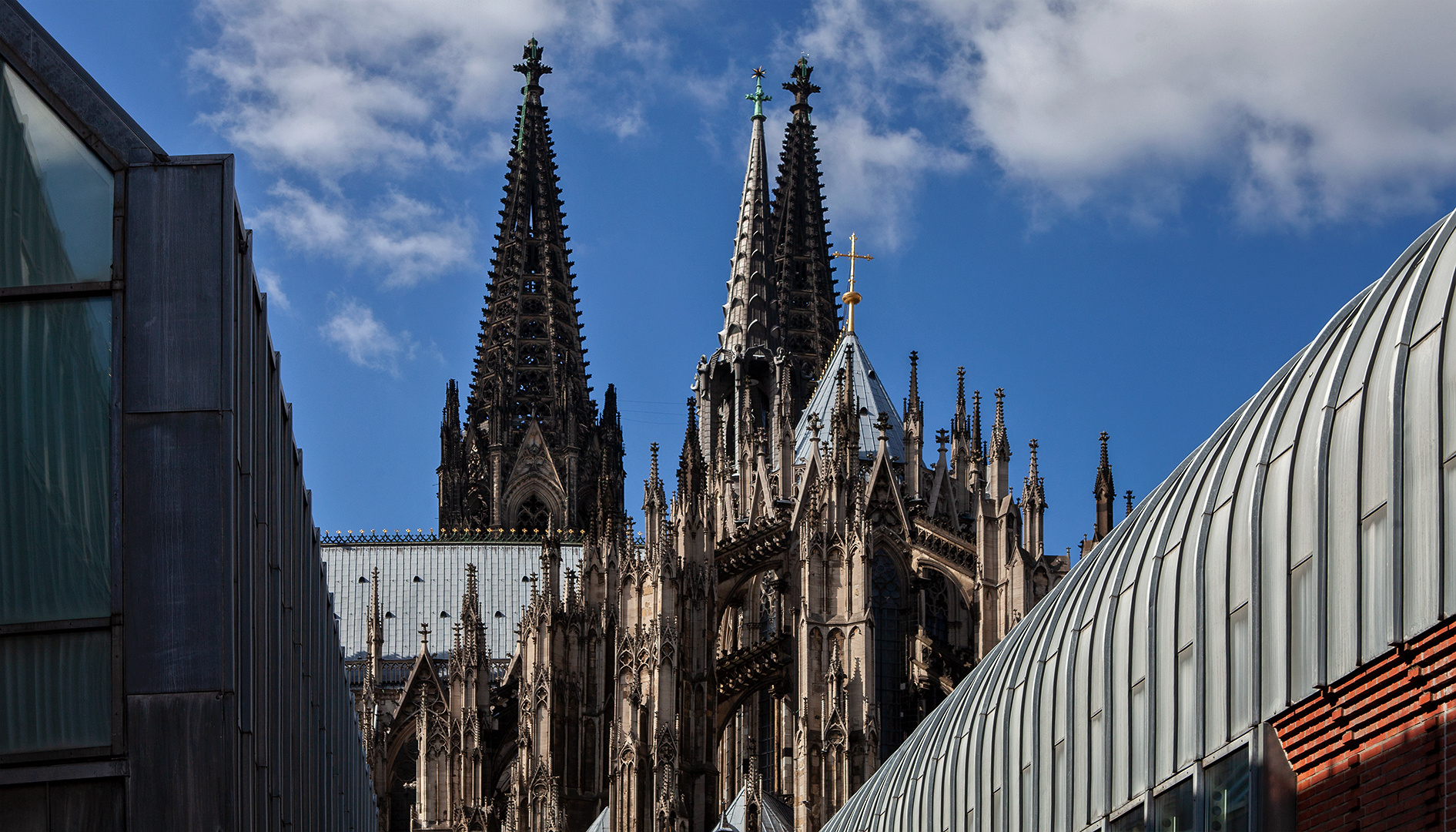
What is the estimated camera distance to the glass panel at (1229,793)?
1773 centimetres

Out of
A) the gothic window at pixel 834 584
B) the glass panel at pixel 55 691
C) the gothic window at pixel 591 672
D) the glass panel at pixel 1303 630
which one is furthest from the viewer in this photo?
the gothic window at pixel 591 672

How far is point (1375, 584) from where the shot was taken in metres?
16.0

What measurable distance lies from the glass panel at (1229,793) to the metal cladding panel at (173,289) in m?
8.78

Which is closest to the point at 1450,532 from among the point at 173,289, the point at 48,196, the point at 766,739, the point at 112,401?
the point at 173,289

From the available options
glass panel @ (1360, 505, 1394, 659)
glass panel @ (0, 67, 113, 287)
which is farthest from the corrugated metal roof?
glass panel @ (1360, 505, 1394, 659)

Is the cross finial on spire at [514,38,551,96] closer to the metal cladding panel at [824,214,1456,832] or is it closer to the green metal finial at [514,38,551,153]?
the green metal finial at [514,38,551,153]

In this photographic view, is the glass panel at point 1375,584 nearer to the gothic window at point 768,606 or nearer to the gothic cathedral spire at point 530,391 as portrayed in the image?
the gothic window at point 768,606

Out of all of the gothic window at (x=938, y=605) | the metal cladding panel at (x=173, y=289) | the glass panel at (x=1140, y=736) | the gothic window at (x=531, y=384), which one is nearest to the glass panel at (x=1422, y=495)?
the glass panel at (x=1140, y=736)

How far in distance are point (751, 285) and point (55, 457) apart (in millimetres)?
61137

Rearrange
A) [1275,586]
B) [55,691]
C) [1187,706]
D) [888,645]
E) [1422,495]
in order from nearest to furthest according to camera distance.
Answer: [1422,495], [1275,586], [55,691], [1187,706], [888,645]

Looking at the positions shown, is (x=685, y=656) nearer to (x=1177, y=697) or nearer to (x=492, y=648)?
(x=492, y=648)

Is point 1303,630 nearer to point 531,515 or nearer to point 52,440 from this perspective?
point 52,440

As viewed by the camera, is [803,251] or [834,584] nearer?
[834,584]

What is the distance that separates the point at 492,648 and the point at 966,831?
5137cm
